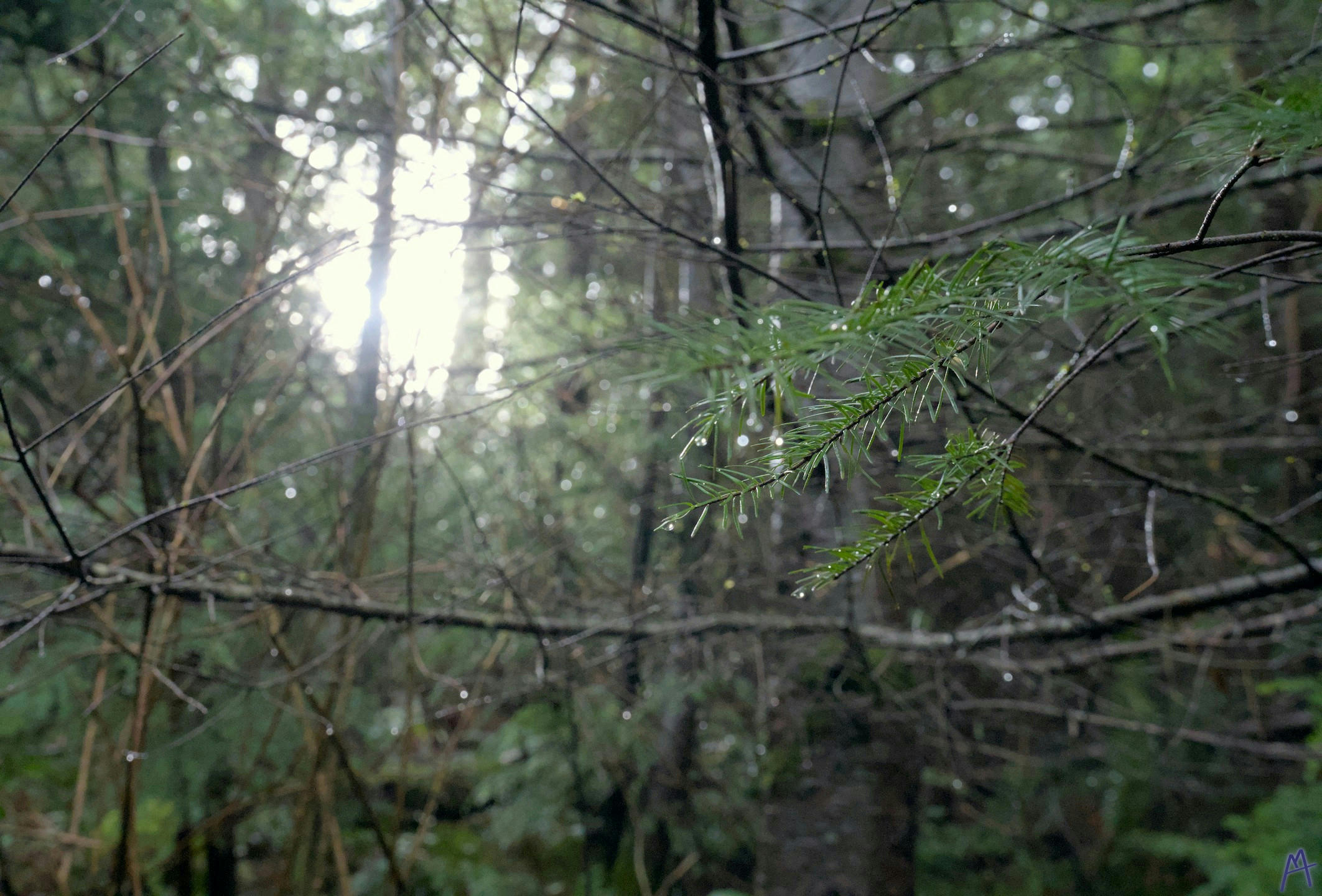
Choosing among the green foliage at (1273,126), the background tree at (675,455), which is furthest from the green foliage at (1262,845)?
the green foliage at (1273,126)

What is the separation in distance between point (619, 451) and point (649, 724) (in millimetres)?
1577

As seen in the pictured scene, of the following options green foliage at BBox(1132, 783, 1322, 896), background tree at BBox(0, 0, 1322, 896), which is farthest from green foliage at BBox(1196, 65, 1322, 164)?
green foliage at BBox(1132, 783, 1322, 896)

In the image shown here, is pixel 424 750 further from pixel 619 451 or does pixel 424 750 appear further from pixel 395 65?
pixel 395 65

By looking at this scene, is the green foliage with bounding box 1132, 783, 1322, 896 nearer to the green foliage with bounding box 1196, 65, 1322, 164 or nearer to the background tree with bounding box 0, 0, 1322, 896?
the background tree with bounding box 0, 0, 1322, 896

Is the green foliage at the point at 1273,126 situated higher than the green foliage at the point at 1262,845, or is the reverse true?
the green foliage at the point at 1273,126

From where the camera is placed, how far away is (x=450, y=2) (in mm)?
1530

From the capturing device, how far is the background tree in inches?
41.1

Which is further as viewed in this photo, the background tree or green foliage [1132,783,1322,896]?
green foliage [1132,783,1322,896]

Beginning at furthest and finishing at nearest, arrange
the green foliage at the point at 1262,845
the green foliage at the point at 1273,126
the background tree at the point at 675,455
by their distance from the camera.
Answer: the green foliage at the point at 1262,845, the background tree at the point at 675,455, the green foliage at the point at 1273,126

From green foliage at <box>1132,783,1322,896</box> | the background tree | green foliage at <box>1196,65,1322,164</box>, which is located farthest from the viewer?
green foliage at <box>1132,783,1322,896</box>

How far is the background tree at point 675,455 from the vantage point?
104 cm

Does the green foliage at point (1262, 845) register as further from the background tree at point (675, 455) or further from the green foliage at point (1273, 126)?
the green foliage at point (1273, 126)

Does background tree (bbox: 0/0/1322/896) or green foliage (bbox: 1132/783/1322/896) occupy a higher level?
background tree (bbox: 0/0/1322/896)

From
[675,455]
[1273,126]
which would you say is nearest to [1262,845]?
[675,455]
